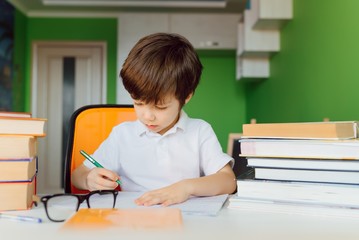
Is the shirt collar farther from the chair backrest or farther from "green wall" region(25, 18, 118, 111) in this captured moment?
"green wall" region(25, 18, 118, 111)

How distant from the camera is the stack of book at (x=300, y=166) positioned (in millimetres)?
697

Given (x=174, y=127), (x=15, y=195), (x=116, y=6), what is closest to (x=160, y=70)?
(x=174, y=127)

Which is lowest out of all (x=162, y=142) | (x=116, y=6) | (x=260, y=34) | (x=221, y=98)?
(x=162, y=142)

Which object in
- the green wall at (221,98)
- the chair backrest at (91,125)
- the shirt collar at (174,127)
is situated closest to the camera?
the shirt collar at (174,127)

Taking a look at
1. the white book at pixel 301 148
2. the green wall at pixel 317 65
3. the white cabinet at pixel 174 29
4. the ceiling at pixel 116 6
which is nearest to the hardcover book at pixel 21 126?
the white book at pixel 301 148

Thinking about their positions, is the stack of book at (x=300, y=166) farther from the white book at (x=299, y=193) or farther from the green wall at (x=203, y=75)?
the green wall at (x=203, y=75)

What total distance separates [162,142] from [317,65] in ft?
3.60

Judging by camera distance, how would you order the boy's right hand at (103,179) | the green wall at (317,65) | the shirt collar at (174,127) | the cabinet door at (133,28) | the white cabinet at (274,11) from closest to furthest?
the boy's right hand at (103,179) < the shirt collar at (174,127) < the green wall at (317,65) < the white cabinet at (274,11) < the cabinet door at (133,28)

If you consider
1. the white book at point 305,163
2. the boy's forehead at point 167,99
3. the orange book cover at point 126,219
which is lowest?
the orange book cover at point 126,219

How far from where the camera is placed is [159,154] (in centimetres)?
115

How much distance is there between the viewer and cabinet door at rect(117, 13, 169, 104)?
371 centimetres

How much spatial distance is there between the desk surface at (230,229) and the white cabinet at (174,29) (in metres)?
3.09

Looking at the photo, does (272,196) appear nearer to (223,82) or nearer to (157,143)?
(157,143)

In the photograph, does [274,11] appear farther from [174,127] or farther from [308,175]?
[308,175]
